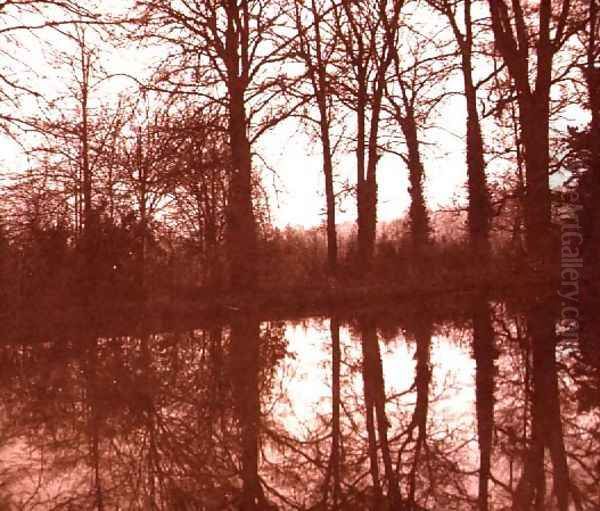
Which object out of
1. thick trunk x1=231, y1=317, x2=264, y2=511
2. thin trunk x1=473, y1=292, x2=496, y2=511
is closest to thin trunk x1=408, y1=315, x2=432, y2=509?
thin trunk x1=473, y1=292, x2=496, y2=511

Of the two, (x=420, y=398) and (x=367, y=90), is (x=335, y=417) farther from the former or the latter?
(x=367, y=90)

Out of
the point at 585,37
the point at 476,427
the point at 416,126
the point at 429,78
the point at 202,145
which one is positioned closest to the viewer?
the point at 476,427

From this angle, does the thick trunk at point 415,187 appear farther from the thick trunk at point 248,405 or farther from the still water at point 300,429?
the still water at point 300,429

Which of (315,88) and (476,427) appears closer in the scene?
(476,427)

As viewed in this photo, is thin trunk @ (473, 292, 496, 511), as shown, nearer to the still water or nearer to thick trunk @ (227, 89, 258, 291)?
the still water

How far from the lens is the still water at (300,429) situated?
140 inches

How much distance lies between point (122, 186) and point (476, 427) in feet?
39.7

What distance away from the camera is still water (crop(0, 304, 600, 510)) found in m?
3.55

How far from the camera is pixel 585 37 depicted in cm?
1844

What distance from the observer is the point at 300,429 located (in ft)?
15.9

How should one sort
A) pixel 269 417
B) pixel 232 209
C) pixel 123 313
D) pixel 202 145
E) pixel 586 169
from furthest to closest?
pixel 232 209 < pixel 202 145 < pixel 123 313 < pixel 586 169 < pixel 269 417

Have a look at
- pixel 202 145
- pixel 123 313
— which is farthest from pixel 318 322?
pixel 202 145

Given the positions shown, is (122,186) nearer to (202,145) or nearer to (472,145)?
(202,145)

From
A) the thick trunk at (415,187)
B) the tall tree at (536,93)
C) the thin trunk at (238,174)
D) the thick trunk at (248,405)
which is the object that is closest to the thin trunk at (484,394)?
the thick trunk at (248,405)
